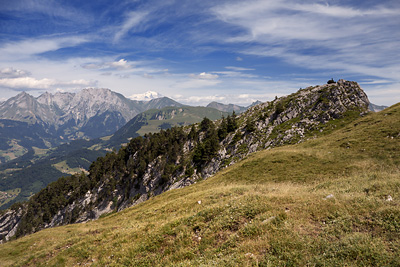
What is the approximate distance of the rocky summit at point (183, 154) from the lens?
2662 inches

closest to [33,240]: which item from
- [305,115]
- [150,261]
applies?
[150,261]

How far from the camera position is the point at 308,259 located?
24.3 feet

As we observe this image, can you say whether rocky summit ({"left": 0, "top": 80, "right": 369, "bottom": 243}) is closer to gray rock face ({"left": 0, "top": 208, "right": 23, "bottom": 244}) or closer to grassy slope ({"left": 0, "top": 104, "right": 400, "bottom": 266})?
gray rock face ({"left": 0, "top": 208, "right": 23, "bottom": 244})

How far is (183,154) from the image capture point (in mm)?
95688

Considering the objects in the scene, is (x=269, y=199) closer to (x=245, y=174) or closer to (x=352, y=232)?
(x=352, y=232)

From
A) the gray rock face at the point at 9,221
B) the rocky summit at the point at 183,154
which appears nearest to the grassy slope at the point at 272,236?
the rocky summit at the point at 183,154

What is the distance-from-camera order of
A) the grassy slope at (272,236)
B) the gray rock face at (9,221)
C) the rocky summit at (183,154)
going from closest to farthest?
the grassy slope at (272,236), the rocky summit at (183,154), the gray rock face at (9,221)

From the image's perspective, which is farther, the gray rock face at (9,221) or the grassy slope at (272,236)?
the gray rock face at (9,221)

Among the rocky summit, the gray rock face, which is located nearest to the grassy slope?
the rocky summit

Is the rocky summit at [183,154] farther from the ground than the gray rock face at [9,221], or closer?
farther from the ground

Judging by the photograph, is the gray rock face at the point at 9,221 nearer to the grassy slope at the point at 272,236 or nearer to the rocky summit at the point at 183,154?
the rocky summit at the point at 183,154

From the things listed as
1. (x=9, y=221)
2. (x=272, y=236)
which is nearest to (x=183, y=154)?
(x=272, y=236)

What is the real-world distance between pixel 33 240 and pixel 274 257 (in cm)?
3604

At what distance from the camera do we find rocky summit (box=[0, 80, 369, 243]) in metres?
67.6
